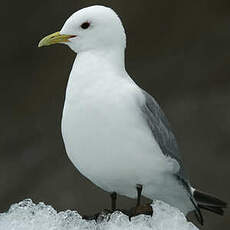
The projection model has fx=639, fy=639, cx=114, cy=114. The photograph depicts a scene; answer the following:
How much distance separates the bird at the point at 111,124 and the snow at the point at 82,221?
8 cm

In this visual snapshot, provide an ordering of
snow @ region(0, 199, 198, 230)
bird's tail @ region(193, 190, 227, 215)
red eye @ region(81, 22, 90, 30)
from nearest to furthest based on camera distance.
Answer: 1. snow @ region(0, 199, 198, 230)
2. red eye @ region(81, 22, 90, 30)
3. bird's tail @ region(193, 190, 227, 215)

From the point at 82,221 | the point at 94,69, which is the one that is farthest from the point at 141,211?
the point at 94,69

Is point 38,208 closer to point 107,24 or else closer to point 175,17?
point 107,24

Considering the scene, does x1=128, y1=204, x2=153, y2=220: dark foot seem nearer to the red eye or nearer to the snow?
the snow

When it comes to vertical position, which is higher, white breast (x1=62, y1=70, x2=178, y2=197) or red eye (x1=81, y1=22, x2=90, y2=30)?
red eye (x1=81, y1=22, x2=90, y2=30)

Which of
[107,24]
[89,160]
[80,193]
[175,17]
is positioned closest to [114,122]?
[89,160]

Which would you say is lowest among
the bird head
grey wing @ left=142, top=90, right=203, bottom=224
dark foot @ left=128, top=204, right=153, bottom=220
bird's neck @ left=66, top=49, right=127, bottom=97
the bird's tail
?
the bird's tail

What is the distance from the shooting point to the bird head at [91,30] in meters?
1.30

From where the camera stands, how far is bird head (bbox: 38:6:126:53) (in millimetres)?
1300

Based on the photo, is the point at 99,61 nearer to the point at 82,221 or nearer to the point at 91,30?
the point at 91,30

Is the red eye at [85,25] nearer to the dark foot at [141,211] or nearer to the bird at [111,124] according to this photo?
the bird at [111,124]

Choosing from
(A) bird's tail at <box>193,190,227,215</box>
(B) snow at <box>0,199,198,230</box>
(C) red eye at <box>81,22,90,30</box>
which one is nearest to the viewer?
(B) snow at <box>0,199,198,230</box>

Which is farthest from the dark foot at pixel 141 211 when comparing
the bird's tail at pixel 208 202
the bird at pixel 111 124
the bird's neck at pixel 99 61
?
the bird's neck at pixel 99 61

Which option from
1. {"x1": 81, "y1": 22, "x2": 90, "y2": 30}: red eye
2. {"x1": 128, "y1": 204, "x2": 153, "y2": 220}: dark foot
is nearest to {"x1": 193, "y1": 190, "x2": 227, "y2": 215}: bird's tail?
{"x1": 128, "y1": 204, "x2": 153, "y2": 220}: dark foot
